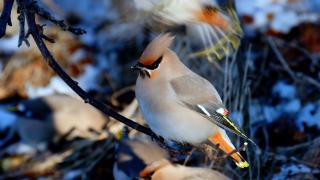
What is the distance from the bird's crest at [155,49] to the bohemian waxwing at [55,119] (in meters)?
2.45

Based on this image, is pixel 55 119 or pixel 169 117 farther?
pixel 55 119

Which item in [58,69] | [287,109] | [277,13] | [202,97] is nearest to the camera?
[58,69]

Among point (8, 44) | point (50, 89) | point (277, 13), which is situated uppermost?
point (277, 13)

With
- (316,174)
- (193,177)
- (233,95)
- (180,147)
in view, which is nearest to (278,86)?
(233,95)

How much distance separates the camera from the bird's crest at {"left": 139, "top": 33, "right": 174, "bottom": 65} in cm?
179

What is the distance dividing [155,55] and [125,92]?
2590mm

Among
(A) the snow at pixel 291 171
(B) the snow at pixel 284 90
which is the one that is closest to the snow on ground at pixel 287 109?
(B) the snow at pixel 284 90

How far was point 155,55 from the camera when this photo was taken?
5.99 ft

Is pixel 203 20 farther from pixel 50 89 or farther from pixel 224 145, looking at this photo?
pixel 224 145

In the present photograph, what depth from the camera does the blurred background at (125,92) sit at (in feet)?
11.7

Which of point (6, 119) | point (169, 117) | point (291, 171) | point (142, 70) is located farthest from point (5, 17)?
point (6, 119)

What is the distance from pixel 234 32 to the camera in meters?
3.58

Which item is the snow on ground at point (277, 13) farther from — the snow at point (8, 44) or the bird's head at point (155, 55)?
the bird's head at point (155, 55)

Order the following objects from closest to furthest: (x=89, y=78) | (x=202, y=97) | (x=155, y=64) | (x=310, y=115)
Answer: (x=155, y=64), (x=202, y=97), (x=310, y=115), (x=89, y=78)
